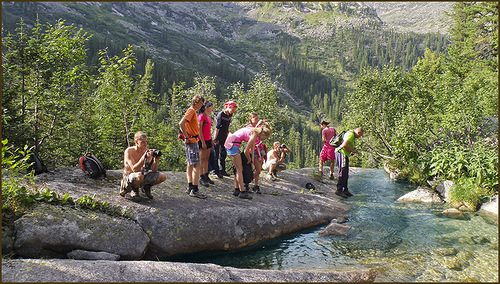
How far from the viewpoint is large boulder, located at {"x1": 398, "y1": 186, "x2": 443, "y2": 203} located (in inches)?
564

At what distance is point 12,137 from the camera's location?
12484mm

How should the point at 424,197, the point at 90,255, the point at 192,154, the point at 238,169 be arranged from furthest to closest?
the point at 424,197 → the point at 238,169 → the point at 192,154 → the point at 90,255

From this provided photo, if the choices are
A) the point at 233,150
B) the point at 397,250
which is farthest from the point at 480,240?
the point at 233,150

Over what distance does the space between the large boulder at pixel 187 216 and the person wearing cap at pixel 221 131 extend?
3.92 feet

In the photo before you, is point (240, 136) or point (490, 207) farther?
point (240, 136)

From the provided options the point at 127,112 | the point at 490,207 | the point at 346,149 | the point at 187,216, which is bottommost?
the point at 187,216

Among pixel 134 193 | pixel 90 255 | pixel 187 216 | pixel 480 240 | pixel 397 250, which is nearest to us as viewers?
pixel 90 255

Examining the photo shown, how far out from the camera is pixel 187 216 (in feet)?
33.2

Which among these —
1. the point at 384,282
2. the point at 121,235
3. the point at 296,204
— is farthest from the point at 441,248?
the point at 121,235

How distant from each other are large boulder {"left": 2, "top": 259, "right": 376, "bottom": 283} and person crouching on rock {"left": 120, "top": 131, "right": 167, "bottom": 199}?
2.85 meters

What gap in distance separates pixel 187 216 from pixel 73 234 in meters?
3.01

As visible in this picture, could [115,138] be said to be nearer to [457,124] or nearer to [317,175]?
[317,175]

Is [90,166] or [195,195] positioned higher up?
[90,166]

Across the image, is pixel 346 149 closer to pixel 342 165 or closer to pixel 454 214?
pixel 342 165
